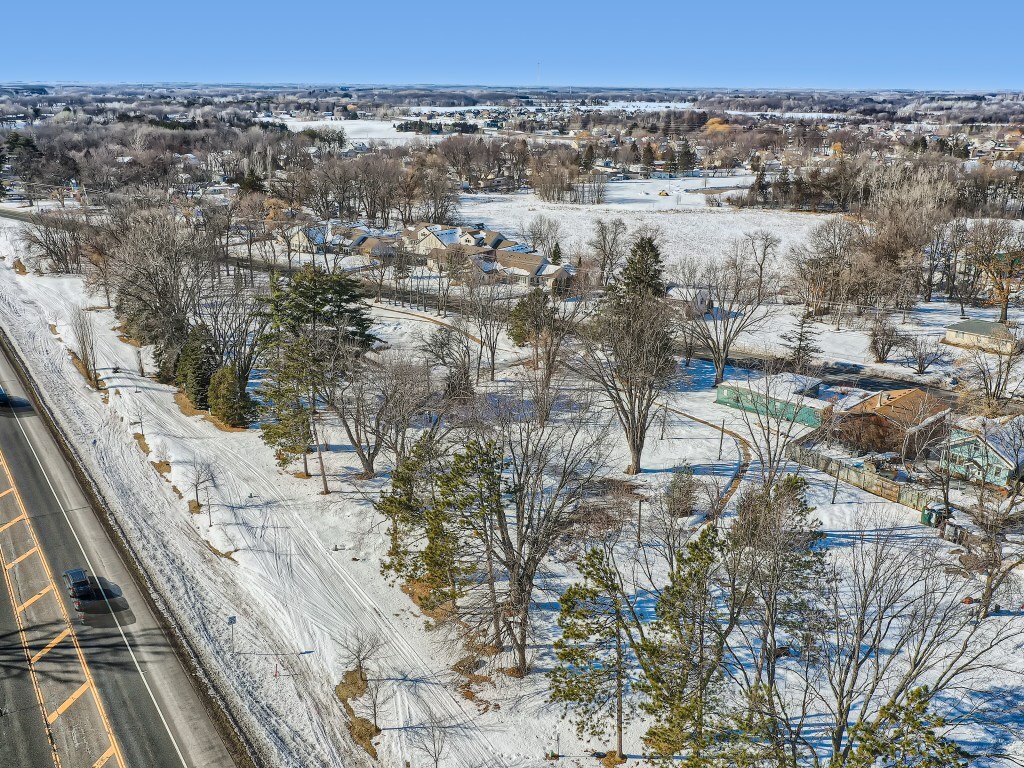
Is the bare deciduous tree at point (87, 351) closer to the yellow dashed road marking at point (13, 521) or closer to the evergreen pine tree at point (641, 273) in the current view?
the yellow dashed road marking at point (13, 521)

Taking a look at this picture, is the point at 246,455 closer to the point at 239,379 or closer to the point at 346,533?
the point at 239,379

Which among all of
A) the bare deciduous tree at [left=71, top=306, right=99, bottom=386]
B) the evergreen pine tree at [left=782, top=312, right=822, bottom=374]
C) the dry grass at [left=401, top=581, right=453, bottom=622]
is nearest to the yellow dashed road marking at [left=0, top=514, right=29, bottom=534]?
the bare deciduous tree at [left=71, top=306, right=99, bottom=386]

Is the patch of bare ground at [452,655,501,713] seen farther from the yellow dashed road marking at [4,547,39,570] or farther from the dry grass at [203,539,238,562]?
the yellow dashed road marking at [4,547,39,570]

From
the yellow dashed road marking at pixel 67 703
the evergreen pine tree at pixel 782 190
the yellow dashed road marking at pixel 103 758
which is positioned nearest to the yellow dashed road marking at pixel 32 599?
the yellow dashed road marking at pixel 67 703

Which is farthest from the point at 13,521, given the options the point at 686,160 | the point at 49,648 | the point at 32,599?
the point at 686,160

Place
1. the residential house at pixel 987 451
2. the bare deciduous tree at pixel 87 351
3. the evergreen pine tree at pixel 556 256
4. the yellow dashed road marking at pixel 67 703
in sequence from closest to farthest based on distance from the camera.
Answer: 1. the yellow dashed road marking at pixel 67 703
2. the residential house at pixel 987 451
3. the bare deciduous tree at pixel 87 351
4. the evergreen pine tree at pixel 556 256

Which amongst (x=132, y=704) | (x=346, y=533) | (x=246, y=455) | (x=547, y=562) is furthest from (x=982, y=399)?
(x=132, y=704)
